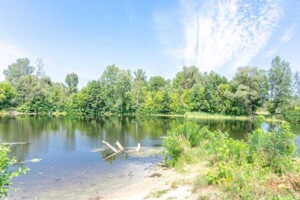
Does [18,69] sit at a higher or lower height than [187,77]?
higher

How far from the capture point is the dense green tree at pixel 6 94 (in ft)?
237

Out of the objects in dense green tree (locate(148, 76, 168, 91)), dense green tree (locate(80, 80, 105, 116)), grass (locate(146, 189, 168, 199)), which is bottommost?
grass (locate(146, 189, 168, 199))

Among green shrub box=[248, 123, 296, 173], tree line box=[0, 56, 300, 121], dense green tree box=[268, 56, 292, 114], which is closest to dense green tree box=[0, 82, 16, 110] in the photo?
tree line box=[0, 56, 300, 121]

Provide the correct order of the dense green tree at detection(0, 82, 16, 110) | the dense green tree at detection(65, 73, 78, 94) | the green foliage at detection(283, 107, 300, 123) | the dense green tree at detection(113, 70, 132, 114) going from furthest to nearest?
the dense green tree at detection(65, 73, 78, 94)
the dense green tree at detection(113, 70, 132, 114)
the dense green tree at detection(0, 82, 16, 110)
the green foliage at detection(283, 107, 300, 123)

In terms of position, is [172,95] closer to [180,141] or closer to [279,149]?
[180,141]

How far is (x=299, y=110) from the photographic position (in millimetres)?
58031

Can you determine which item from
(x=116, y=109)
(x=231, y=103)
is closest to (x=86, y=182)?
(x=231, y=103)

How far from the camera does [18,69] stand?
112m

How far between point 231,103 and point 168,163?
5918 cm

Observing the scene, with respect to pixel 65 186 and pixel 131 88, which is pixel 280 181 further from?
pixel 131 88

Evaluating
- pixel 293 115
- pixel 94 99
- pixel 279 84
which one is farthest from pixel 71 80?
pixel 293 115

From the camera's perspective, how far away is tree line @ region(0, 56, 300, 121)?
64.7m

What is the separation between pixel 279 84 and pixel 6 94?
2926 inches

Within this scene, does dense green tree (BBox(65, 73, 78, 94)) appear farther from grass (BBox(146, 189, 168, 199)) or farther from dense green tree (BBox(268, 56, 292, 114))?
grass (BBox(146, 189, 168, 199))
